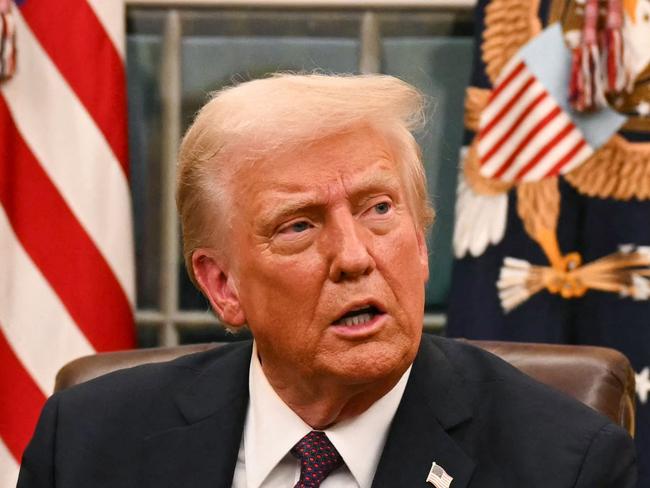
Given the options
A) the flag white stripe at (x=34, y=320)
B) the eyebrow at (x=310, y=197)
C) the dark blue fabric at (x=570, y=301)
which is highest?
the eyebrow at (x=310, y=197)

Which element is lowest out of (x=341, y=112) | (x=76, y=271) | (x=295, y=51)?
(x=76, y=271)

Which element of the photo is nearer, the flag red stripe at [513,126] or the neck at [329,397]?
the neck at [329,397]

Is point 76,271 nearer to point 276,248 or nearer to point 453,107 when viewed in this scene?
point 453,107

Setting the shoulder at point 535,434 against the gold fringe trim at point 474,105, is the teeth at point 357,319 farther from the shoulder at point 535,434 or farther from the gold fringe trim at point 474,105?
the gold fringe trim at point 474,105

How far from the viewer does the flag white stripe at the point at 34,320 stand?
329cm

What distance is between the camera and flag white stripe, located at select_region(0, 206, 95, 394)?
3295 millimetres

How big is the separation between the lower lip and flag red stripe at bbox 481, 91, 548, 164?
1.30m

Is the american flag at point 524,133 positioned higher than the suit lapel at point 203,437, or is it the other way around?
the american flag at point 524,133

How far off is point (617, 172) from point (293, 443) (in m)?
1.33

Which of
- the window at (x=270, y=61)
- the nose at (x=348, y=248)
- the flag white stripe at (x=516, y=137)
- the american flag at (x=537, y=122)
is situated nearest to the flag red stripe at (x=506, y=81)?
the american flag at (x=537, y=122)

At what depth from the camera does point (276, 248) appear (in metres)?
1.94

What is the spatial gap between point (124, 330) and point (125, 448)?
1.28m

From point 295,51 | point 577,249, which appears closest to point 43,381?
point 295,51

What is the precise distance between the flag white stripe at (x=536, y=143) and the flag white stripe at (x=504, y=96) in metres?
0.13
